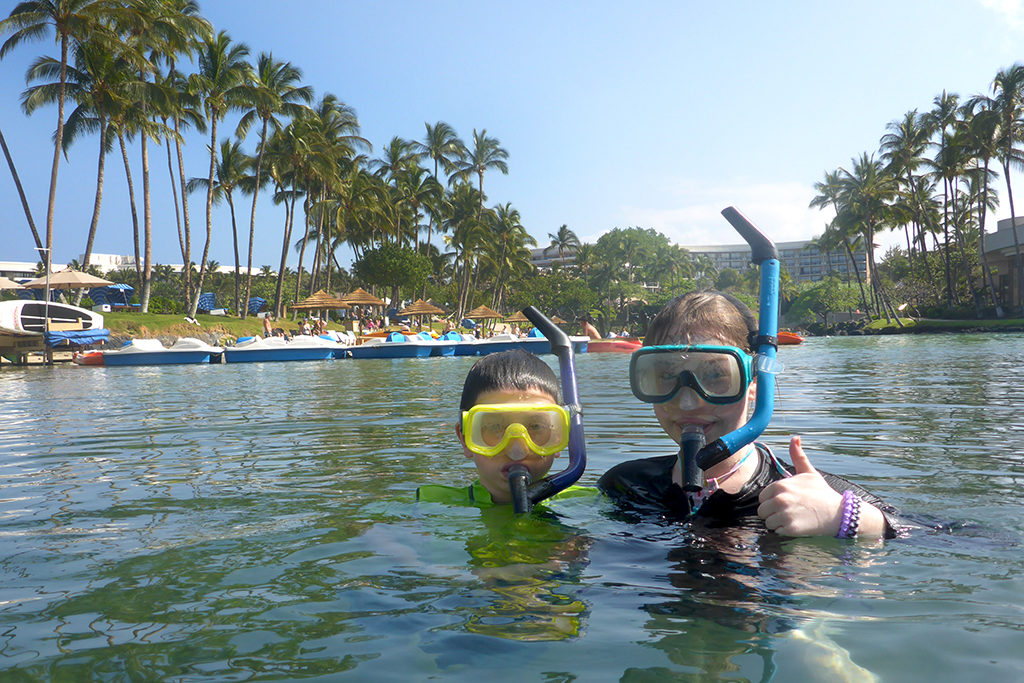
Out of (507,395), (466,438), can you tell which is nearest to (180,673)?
(466,438)

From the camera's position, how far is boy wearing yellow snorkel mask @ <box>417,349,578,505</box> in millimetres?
2379

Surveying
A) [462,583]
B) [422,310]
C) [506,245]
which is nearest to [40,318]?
[422,310]

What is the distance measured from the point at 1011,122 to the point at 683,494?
147 feet

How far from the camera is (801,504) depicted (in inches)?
76.3

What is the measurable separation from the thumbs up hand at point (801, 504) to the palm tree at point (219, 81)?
30.3 metres

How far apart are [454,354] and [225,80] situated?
1522cm

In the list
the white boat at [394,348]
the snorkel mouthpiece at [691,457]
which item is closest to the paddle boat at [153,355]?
the white boat at [394,348]

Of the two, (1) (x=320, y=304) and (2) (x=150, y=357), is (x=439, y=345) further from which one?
(2) (x=150, y=357)

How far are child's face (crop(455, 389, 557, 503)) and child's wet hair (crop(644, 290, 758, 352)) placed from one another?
0.47m

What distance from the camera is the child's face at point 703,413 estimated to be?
208 cm

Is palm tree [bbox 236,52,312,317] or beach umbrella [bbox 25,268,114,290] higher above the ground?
palm tree [bbox 236,52,312,317]

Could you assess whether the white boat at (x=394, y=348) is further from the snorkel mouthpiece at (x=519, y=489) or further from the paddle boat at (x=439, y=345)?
the snorkel mouthpiece at (x=519, y=489)

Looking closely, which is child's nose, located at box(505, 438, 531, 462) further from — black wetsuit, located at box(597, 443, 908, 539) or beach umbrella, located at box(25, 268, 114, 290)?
beach umbrella, located at box(25, 268, 114, 290)

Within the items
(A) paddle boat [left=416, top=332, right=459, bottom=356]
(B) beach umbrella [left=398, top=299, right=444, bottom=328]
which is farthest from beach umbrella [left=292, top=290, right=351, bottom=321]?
(B) beach umbrella [left=398, top=299, right=444, bottom=328]
